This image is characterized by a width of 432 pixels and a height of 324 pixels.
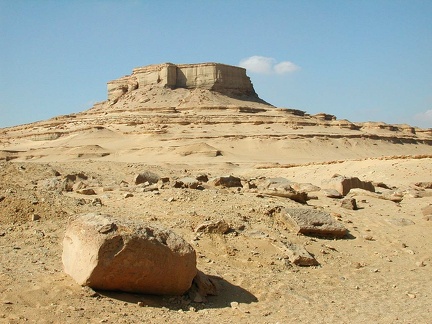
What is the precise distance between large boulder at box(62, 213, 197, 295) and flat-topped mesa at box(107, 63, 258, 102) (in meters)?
45.2

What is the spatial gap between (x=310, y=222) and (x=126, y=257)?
3.97 m

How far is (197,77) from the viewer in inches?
1972

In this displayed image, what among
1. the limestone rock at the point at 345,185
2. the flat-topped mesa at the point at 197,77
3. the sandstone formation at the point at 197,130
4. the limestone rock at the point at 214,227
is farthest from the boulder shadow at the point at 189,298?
the flat-topped mesa at the point at 197,77

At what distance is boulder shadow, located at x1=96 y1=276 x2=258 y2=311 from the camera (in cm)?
495

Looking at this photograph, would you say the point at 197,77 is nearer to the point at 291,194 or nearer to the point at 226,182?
the point at 226,182

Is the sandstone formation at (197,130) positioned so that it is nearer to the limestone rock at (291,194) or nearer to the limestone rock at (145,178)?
the limestone rock at (145,178)

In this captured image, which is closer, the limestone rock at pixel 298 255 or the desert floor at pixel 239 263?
the desert floor at pixel 239 263

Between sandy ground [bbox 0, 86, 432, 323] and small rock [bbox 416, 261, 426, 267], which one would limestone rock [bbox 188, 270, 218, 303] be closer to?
sandy ground [bbox 0, 86, 432, 323]

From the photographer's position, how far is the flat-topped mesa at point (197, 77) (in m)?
49.9

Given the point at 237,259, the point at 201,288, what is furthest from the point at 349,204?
the point at 201,288

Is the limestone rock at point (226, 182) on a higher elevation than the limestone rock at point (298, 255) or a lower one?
higher

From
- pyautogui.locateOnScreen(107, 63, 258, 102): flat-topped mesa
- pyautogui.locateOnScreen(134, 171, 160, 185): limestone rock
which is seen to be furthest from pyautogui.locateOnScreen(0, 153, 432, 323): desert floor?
pyautogui.locateOnScreen(107, 63, 258, 102): flat-topped mesa

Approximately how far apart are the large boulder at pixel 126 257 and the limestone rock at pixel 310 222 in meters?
3.05

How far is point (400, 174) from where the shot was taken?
56.6 feet
